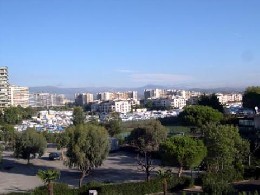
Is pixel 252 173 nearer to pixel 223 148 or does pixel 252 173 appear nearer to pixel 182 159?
pixel 223 148

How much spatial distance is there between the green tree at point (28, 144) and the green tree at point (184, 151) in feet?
40.6

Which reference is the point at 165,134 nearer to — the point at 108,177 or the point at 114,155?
the point at 114,155

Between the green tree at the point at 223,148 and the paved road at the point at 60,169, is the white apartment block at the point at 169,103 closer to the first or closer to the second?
the paved road at the point at 60,169

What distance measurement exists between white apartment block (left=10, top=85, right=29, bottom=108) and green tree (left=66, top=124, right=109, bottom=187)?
341 feet

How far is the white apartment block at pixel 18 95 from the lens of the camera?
12550 cm

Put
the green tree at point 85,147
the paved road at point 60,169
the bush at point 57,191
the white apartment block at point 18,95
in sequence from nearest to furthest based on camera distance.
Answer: the bush at point 57,191
the green tree at point 85,147
the paved road at point 60,169
the white apartment block at point 18,95

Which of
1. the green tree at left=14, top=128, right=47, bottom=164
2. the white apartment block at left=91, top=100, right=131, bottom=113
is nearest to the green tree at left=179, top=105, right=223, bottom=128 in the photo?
the green tree at left=14, top=128, right=47, bottom=164

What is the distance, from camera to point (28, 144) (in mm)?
31781

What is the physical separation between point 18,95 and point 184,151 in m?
113

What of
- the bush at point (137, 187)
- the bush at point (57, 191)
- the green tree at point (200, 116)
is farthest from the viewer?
the green tree at point (200, 116)

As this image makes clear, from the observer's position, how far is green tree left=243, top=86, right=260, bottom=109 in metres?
70.8

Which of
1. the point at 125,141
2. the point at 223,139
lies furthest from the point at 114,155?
the point at 223,139

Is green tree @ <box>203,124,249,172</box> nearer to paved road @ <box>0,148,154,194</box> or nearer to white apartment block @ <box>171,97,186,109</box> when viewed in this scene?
paved road @ <box>0,148,154,194</box>

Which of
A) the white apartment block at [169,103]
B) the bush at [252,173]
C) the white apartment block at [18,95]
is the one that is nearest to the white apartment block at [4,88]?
the white apartment block at [18,95]
